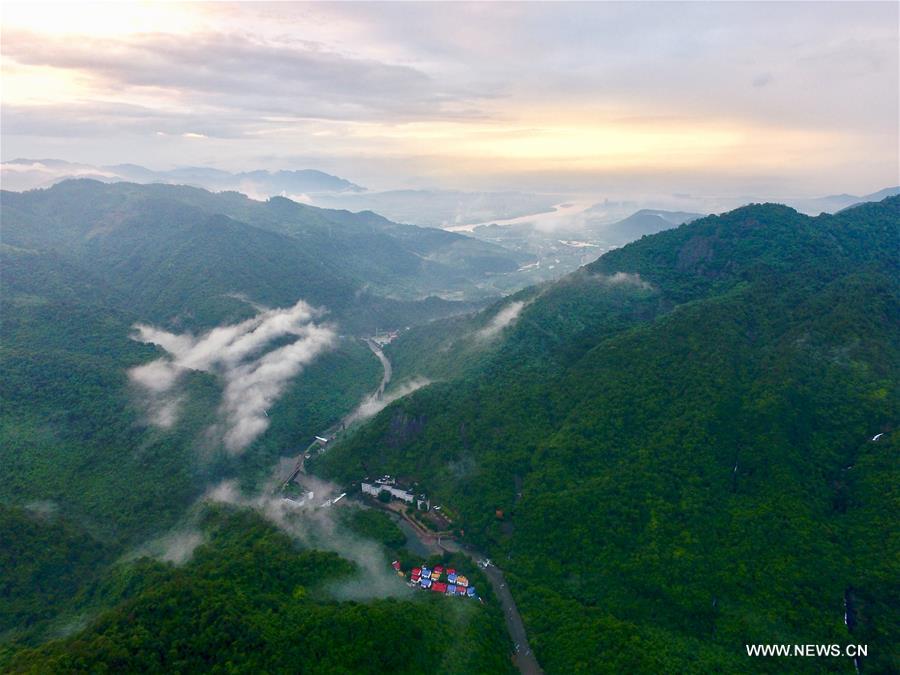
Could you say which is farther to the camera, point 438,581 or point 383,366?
point 383,366

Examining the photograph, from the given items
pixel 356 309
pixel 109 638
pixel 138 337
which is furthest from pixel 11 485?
pixel 356 309

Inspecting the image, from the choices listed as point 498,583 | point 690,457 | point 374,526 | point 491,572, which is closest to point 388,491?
point 374,526

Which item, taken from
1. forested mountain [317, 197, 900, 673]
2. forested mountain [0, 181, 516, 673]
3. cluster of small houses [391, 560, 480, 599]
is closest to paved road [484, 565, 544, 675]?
forested mountain [317, 197, 900, 673]

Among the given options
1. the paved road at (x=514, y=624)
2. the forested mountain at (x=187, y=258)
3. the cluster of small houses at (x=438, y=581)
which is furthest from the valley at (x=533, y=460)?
the forested mountain at (x=187, y=258)

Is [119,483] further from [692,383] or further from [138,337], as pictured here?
[692,383]

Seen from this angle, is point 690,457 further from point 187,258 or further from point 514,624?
point 187,258

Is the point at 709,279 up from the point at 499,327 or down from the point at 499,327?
up
